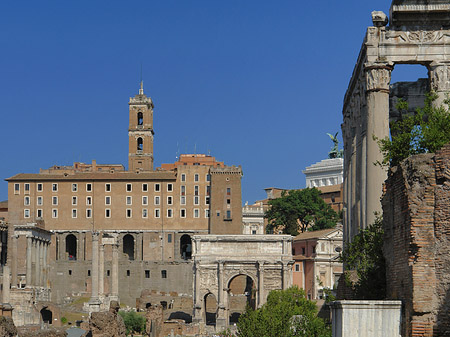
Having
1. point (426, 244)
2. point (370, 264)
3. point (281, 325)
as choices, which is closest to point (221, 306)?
point (281, 325)

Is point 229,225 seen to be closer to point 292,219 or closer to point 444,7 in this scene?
point 292,219

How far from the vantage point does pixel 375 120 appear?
22.0m

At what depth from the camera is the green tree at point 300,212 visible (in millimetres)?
85062

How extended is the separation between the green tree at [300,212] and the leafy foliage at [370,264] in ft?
225

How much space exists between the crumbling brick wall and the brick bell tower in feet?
290

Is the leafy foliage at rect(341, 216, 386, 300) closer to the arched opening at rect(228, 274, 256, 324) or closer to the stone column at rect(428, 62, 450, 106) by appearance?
the stone column at rect(428, 62, 450, 106)

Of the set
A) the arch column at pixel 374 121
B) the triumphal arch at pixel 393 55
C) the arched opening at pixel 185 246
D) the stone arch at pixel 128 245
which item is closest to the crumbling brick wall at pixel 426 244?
the arch column at pixel 374 121

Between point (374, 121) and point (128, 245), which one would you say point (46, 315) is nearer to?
point (128, 245)

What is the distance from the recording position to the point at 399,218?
422 inches

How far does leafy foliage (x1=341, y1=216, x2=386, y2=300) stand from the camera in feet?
41.9

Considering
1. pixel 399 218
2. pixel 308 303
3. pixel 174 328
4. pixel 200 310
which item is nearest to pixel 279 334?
pixel 308 303

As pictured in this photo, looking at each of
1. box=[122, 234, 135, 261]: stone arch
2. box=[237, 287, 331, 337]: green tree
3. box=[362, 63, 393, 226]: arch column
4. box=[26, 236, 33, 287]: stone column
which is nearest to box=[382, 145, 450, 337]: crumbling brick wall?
box=[362, 63, 393, 226]: arch column

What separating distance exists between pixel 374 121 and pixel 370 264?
8.86 metres

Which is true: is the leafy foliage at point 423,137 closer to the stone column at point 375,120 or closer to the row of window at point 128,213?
the stone column at point 375,120
